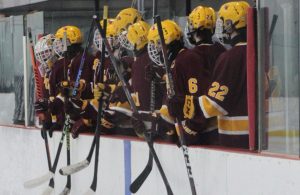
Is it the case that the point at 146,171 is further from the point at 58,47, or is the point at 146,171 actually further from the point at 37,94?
the point at 37,94

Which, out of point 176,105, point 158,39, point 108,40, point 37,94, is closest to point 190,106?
point 176,105

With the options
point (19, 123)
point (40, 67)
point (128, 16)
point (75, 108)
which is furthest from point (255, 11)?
point (19, 123)

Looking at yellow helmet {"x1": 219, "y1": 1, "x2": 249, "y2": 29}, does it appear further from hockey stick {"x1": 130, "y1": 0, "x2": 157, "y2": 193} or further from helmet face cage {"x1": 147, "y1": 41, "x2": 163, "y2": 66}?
hockey stick {"x1": 130, "y1": 0, "x2": 157, "y2": 193}

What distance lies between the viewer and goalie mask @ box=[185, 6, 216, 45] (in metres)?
4.40

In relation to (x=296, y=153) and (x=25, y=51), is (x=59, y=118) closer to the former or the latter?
(x=25, y=51)

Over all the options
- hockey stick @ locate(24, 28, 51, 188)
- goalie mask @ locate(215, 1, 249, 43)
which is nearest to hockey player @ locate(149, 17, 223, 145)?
goalie mask @ locate(215, 1, 249, 43)

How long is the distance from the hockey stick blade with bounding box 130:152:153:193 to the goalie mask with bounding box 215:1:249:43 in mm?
1027

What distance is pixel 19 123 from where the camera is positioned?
24.3ft

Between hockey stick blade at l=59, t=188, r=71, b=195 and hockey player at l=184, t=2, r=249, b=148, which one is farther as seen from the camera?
hockey stick blade at l=59, t=188, r=71, b=195

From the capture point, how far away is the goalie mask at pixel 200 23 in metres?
4.40

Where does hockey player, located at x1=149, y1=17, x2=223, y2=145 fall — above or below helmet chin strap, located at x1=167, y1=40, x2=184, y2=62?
below

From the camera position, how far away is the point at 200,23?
4.39 metres

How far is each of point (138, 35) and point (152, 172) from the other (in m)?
1.00

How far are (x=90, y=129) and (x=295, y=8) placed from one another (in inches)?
109
